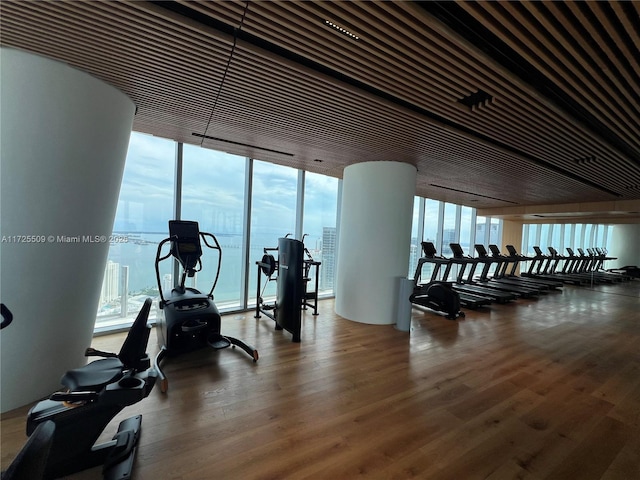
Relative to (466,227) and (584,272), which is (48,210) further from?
(584,272)

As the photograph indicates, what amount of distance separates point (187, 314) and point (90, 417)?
1643 mm

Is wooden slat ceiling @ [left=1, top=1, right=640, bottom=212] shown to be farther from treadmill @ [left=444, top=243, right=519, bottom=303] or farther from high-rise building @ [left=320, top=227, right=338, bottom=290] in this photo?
treadmill @ [left=444, top=243, right=519, bottom=303]

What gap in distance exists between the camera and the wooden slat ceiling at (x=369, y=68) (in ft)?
6.18

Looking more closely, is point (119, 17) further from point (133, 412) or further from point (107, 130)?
point (133, 412)

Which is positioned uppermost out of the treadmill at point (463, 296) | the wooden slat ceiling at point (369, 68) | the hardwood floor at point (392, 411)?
the wooden slat ceiling at point (369, 68)

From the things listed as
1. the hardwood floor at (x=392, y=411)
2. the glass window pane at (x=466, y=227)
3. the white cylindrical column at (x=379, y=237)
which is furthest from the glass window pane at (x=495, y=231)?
the white cylindrical column at (x=379, y=237)

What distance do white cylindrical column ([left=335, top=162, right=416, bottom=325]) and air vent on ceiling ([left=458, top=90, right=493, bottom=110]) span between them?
85.0 inches

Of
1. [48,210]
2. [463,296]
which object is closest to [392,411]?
[48,210]

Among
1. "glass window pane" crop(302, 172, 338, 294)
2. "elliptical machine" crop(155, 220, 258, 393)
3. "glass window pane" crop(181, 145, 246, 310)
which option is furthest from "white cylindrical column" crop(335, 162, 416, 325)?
"elliptical machine" crop(155, 220, 258, 393)

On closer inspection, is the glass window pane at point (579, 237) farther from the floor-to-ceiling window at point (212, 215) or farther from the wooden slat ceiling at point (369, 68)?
the floor-to-ceiling window at point (212, 215)

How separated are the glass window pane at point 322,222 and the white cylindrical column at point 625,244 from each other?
34.5ft

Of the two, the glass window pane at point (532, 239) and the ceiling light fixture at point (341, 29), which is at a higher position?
the ceiling light fixture at point (341, 29)

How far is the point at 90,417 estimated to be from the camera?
1841mm

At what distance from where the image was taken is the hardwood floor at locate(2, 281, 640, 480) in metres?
2.00
